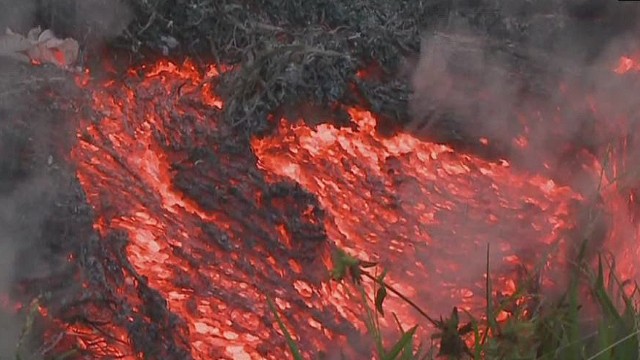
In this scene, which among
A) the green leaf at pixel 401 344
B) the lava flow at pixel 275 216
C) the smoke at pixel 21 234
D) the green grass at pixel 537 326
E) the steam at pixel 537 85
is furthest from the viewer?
the steam at pixel 537 85

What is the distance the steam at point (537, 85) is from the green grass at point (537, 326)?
1.23ft

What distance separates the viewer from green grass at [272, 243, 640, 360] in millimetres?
1683

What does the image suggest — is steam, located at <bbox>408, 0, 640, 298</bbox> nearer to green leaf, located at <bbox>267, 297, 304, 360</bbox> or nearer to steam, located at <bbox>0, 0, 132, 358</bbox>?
green leaf, located at <bbox>267, 297, 304, 360</bbox>

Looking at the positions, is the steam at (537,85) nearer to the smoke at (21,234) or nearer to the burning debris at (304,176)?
the burning debris at (304,176)

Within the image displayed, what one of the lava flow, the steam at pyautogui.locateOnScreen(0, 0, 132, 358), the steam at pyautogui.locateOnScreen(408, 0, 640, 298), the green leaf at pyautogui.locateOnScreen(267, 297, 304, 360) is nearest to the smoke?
the steam at pyautogui.locateOnScreen(0, 0, 132, 358)

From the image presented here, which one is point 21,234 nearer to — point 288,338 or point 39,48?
point 39,48

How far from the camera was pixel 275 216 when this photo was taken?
2.17 meters

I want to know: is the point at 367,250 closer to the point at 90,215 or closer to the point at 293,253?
the point at 293,253

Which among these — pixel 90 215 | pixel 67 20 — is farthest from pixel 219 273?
pixel 67 20

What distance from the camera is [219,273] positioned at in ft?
6.78

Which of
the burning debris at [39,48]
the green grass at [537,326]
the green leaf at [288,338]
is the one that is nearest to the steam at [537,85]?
the green grass at [537,326]

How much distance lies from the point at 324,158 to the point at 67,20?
2.28 feet

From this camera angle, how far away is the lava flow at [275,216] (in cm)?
202

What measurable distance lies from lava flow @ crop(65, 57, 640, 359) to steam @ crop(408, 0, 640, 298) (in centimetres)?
9
